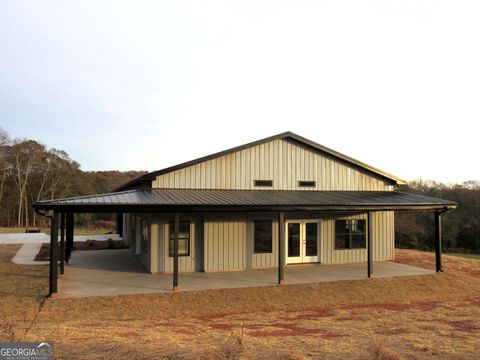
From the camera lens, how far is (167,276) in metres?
13.8

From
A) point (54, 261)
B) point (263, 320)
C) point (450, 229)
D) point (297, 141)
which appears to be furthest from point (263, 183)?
point (450, 229)

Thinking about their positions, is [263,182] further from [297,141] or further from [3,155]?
[3,155]

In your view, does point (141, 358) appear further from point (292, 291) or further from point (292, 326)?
point (292, 291)

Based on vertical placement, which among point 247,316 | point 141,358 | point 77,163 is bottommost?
point 247,316

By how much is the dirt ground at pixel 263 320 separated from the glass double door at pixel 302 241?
3.27 metres

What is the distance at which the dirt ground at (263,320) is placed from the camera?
20.4ft

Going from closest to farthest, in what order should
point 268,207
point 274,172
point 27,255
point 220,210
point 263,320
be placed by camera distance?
point 263,320 < point 220,210 < point 268,207 < point 274,172 < point 27,255

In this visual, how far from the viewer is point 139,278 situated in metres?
13.4

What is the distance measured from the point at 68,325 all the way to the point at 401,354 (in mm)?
6563

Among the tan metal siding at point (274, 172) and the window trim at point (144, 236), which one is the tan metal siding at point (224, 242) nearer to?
the tan metal siding at point (274, 172)

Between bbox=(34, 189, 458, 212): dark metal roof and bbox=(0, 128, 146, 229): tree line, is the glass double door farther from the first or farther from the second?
bbox=(0, 128, 146, 229): tree line

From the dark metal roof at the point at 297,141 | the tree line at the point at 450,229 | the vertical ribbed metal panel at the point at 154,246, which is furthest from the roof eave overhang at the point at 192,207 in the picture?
the tree line at the point at 450,229

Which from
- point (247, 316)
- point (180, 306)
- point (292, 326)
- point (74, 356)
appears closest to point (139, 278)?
point (180, 306)

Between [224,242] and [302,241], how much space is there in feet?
11.3
